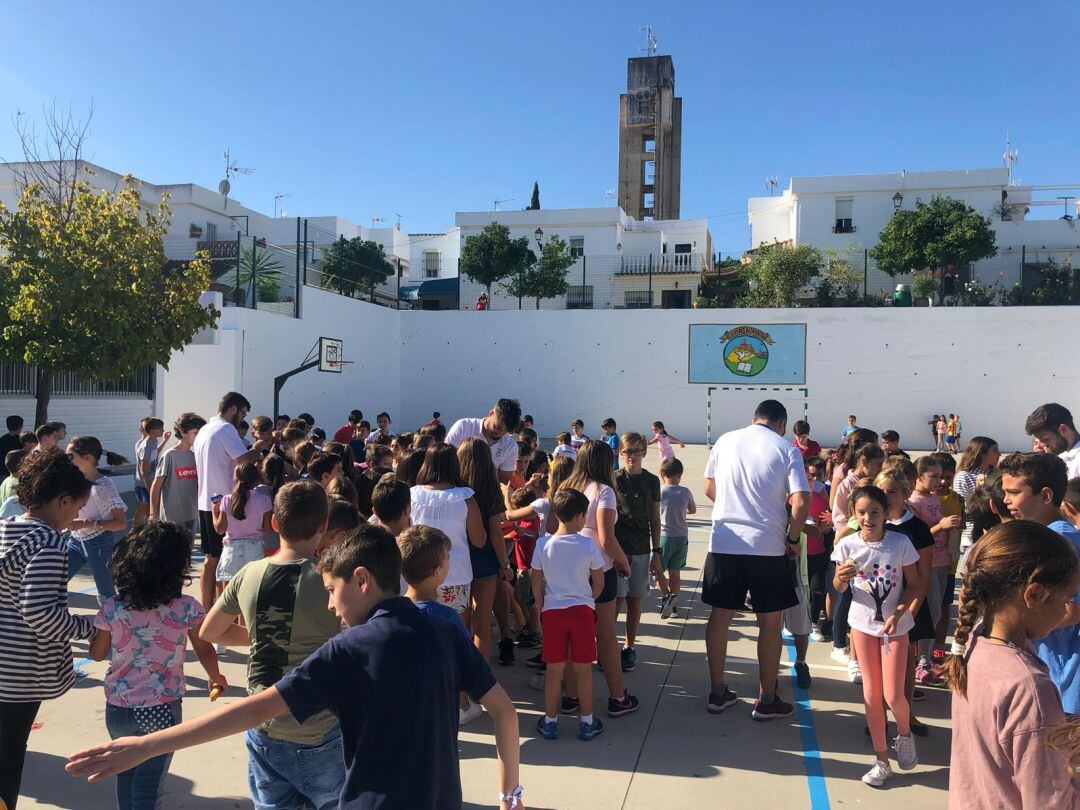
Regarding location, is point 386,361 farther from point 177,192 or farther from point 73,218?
point 73,218

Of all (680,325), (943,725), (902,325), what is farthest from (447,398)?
(943,725)

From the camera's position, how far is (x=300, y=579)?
259 centimetres

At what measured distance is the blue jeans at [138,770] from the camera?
8.57ft

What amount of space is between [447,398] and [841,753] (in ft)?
78.4

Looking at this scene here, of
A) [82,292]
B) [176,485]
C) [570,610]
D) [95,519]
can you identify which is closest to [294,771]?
[570,610]

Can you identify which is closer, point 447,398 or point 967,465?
point 967,465

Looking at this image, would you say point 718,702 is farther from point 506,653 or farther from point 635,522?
point 506,653

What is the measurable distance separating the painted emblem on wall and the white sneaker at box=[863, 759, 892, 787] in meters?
22.4

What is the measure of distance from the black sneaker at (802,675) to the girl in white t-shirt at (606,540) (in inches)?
48.3

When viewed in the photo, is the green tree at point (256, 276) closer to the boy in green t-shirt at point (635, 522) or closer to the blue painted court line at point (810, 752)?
the boy in green t-shirt at point (635, 522)

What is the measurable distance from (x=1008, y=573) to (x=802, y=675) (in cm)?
338

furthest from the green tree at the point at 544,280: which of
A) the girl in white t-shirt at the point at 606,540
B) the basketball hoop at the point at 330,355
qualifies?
the girl in white t-shirt at the point at 606,540

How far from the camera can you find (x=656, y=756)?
3.84 m

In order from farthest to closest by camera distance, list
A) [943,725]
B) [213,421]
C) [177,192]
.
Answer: [177,192]
[213,421]
[943,725]
